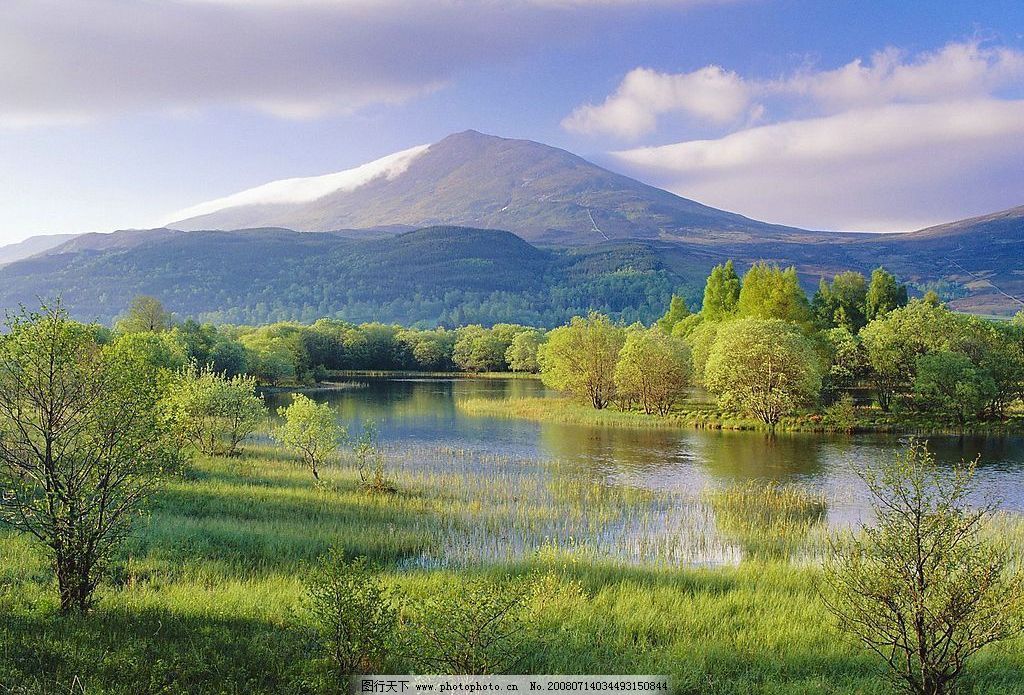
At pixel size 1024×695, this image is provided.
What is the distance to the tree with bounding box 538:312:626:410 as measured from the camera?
239ft

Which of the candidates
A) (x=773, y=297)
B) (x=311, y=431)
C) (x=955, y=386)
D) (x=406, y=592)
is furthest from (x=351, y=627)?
(x=773, y=297)

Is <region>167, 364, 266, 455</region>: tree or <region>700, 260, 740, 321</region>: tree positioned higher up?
<region>700, 260, 740, 321</region>: tree

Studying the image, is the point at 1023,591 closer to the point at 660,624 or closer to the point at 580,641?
the point at 660,624

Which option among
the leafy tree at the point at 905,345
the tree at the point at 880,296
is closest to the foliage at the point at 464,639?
the leafy tree at the point at 905,345

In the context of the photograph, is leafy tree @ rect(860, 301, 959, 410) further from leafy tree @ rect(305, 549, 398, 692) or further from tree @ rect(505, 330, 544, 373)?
tree @ rect(505, 330, 544, 373)

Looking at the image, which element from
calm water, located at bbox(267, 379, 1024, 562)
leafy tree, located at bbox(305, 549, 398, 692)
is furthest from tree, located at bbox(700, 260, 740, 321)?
leafy tree, located at bbox(305, 549, 398, 692)

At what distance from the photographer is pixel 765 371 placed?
60.8 meters

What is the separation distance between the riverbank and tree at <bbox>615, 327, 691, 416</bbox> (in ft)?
4.99

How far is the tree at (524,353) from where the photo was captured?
12650 cm

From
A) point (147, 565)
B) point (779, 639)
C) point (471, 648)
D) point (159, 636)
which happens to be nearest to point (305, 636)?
point (159, 636)

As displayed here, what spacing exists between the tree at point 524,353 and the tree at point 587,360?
49.7m

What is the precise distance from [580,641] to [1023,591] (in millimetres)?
6810

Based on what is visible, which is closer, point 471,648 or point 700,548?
point 471,648

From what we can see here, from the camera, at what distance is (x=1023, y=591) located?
1159 centimetres
